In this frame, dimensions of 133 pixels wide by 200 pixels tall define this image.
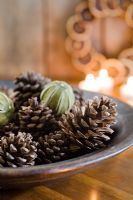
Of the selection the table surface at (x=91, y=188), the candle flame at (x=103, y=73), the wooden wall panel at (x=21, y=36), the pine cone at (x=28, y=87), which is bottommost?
the table surface at (x=91, y=188)

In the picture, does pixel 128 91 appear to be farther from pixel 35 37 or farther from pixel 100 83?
pixel 35 37

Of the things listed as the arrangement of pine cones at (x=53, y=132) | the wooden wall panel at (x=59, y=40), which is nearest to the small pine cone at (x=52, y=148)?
the arrangement of pine cones at (x=53, y=132)

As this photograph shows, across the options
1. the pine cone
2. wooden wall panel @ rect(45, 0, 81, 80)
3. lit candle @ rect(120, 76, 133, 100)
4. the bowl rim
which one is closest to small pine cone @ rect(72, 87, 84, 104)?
the pine cone

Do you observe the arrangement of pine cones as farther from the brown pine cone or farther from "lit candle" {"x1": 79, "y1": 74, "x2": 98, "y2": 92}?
"lit candle" {"x1": 79, "y1": 74, "x2": 98, "y2": 92}

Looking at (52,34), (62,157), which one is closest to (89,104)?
(62,157)

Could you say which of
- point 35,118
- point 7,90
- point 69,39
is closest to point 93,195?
point 35,118

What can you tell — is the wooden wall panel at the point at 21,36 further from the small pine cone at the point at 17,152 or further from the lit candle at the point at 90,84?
the small pine cone at the point at 17,152
